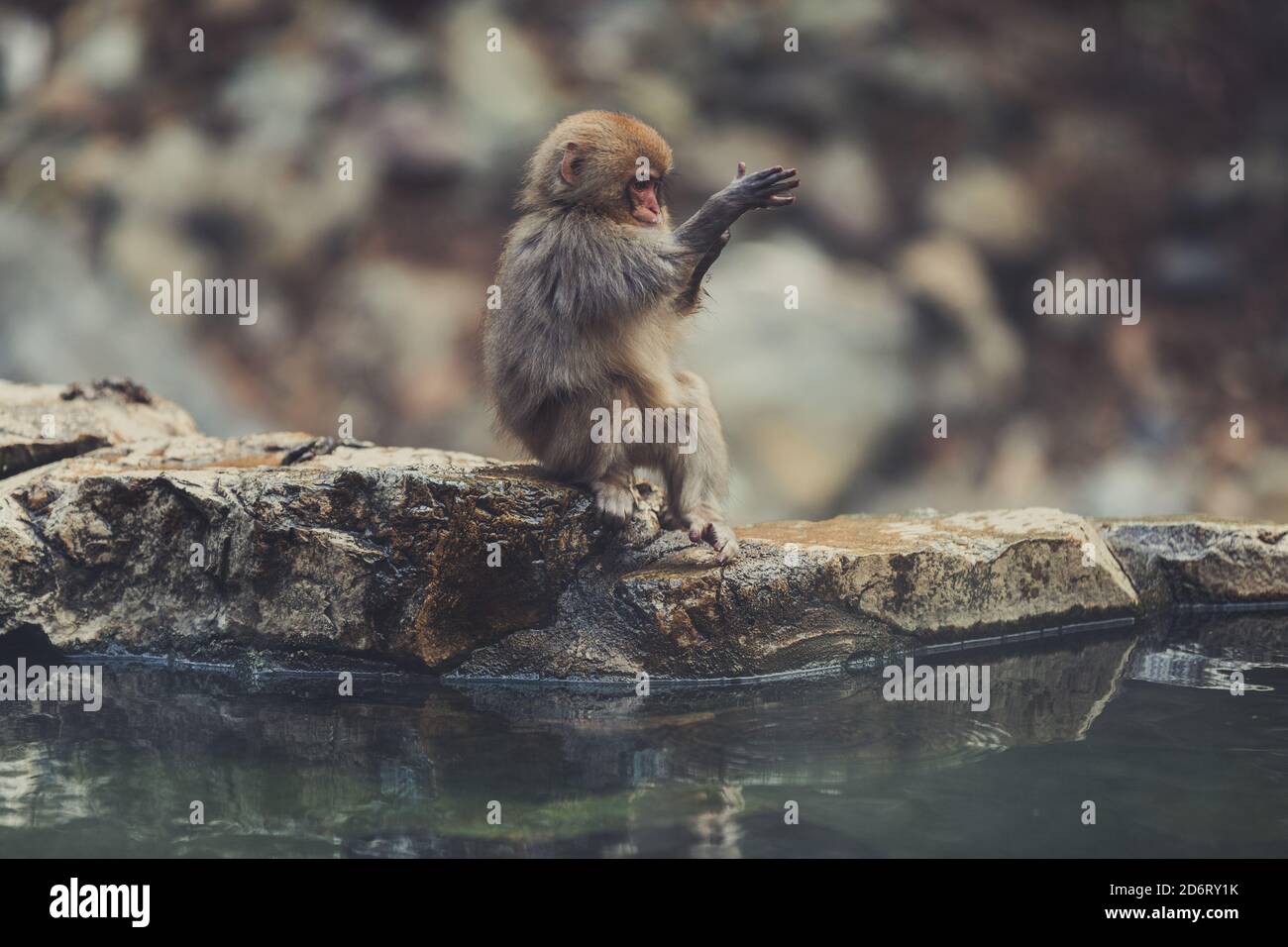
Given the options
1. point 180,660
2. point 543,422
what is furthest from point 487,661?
point 180,660

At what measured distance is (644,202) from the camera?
A: 5113 mm

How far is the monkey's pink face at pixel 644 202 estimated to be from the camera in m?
5.10

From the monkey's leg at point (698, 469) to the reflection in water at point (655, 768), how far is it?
0.76 m

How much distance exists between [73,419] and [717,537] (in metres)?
3.46

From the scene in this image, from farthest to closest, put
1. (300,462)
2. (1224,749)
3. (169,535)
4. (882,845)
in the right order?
(300,462) < (169,535) < (1224,749) < (882,845)

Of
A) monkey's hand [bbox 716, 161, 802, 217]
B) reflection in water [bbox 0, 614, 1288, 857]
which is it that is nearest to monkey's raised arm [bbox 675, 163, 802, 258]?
monkey's hand [bbox 716, 161, 802, 217]

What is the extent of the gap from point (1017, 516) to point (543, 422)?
2.44 meters

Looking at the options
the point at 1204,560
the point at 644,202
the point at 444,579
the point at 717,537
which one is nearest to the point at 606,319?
the point at 644,202

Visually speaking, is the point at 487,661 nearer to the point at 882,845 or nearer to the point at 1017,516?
the point at 882,845

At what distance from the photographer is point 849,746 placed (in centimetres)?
416

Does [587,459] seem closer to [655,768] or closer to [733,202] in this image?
[733,202]

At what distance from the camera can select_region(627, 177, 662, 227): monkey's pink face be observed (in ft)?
16.7

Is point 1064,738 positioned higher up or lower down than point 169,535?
lower down

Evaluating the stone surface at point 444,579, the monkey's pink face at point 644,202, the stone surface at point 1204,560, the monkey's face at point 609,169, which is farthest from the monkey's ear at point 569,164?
the stone surface at point 1204,560
